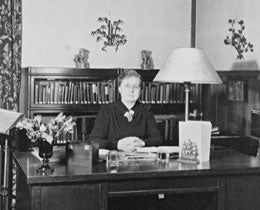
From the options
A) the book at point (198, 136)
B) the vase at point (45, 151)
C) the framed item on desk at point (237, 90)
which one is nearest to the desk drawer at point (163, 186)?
the book at point (198, 136)

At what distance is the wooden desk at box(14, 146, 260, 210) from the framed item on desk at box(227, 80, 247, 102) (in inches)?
82.1

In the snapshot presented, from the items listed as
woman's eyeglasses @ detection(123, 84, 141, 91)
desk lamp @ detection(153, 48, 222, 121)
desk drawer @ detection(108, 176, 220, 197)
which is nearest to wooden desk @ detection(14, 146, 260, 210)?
desk drawer @ detection(108, 176, 220, 197)

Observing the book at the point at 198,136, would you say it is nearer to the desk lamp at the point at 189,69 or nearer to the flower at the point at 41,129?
the desk lamp at the point at 189,69

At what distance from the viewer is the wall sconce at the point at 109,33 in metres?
6.31

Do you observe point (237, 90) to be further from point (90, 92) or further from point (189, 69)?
point (189, 69)

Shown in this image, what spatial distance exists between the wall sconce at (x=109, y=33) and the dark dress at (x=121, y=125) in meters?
2.21

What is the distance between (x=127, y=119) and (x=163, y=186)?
52.0 inches

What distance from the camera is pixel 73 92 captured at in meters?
5.79

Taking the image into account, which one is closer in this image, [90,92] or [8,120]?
[8,120]

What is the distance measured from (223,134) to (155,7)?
2113 millimetres

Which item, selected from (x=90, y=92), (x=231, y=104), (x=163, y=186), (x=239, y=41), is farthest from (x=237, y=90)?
(x=163, y=186)

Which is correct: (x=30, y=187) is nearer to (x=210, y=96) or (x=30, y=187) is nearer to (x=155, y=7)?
(x=210, y=96)

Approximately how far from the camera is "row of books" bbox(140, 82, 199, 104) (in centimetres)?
610

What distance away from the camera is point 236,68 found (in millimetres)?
5629
